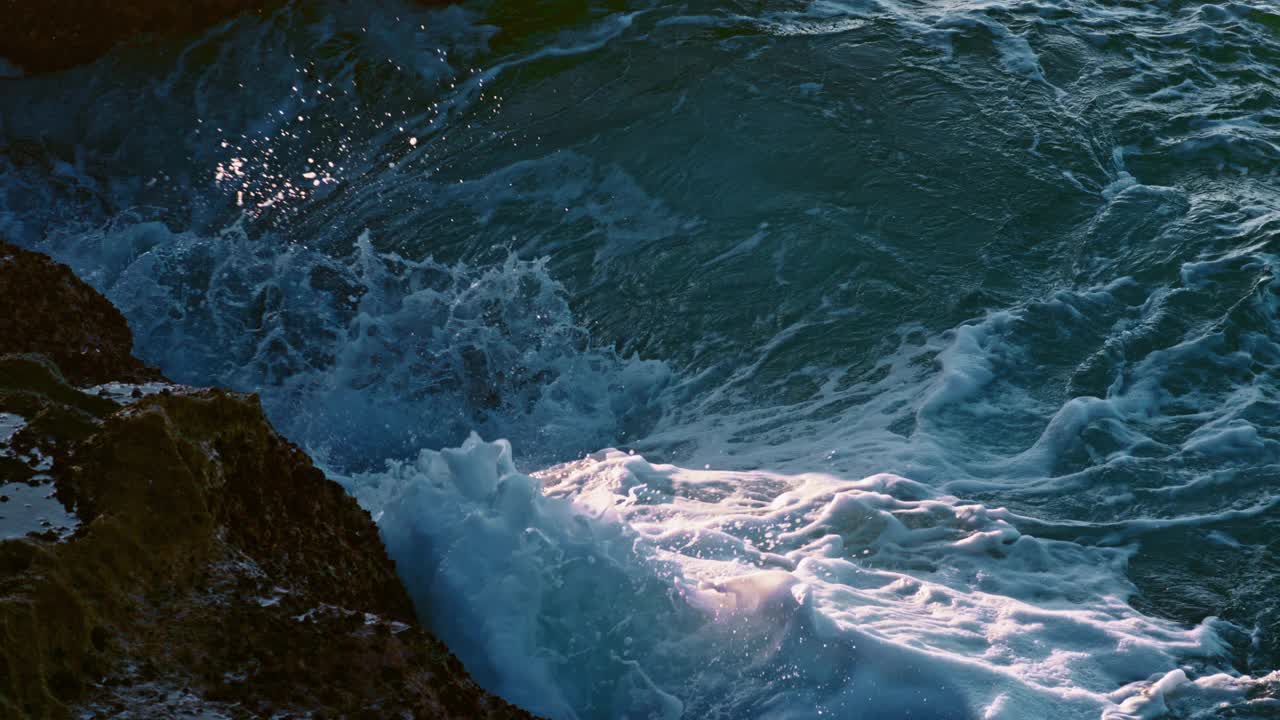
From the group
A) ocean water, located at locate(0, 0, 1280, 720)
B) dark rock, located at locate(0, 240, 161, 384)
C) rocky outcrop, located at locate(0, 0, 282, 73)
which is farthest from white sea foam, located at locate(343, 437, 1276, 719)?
rocky outcrop, located at locate(0, 0, 282, 73)

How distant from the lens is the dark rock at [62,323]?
3570mm

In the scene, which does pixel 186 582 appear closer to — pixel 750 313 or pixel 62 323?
pixel 62 323

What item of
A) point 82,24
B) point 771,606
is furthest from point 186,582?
point 82,24

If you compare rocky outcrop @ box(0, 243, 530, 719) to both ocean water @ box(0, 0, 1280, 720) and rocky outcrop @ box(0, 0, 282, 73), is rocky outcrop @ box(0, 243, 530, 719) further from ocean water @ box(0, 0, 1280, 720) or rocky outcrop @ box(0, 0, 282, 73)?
rocky outcrop @ box(0, 0, 282, 73)

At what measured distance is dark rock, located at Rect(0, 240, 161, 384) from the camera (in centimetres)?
357

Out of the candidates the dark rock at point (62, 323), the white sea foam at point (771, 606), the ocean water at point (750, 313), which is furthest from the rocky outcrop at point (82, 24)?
the white sea foam at point (771, 606)

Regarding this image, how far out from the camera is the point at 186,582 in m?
2.46

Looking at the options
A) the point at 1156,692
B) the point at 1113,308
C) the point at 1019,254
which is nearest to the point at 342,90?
the point at 1019,254

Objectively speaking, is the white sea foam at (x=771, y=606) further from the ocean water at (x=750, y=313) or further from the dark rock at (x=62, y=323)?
the dark rock at (x=62, y=323)

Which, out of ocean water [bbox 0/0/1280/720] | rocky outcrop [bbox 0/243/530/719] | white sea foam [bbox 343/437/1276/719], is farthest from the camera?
ocean water [bbox 0/0/1280/720]

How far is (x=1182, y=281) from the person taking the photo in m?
5.67

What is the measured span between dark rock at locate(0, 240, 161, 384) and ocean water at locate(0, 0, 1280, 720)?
1.03 m

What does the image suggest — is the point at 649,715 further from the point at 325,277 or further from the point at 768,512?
the point at 325,277

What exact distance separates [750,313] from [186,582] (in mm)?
3790
